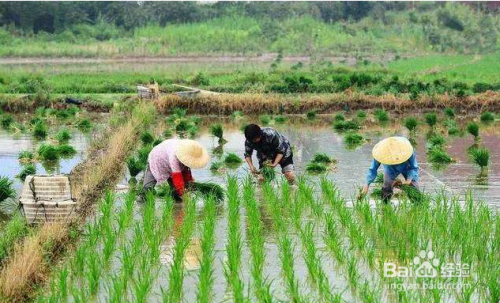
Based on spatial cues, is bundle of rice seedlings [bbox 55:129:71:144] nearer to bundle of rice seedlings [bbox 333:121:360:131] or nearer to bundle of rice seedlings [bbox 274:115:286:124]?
bundle of rice seedlings [bbox 274:115:286:124]

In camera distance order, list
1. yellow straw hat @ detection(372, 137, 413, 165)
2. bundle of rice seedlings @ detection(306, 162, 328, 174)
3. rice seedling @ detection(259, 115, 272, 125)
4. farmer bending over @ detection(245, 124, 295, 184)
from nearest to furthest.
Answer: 1. yellow straw hat @ detection(372, 137, 413, 165)
2. farmer bending over @ detection(245, 124, 295, 184)
3. bundle of rice seedlings @ detection(306, 162, 328, 174)
4. rice seedling @ detection(259, 115, 272, 125)

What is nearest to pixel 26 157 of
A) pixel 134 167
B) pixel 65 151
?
pixel 65 151

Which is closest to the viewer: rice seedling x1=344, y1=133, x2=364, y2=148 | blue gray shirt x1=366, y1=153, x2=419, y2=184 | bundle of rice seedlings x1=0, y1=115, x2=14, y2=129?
blue gray shirt x1=366, y1=153, x2=419, y2=184

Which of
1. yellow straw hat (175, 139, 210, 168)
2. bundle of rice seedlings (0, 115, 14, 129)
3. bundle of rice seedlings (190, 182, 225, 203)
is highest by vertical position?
yellow straw hat (175, 139, 210, 168)

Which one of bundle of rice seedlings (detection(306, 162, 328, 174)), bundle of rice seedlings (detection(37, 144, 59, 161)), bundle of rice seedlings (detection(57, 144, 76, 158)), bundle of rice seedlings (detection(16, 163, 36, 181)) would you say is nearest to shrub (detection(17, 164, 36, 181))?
bundle of rice seedlings (detection(16, 163, 36, 181))

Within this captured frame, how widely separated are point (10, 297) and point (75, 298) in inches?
20.0

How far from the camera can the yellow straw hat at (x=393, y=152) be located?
30.4 feet

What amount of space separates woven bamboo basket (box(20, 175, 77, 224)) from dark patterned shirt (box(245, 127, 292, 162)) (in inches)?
97.1

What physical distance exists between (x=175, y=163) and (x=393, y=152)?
89.4 inches

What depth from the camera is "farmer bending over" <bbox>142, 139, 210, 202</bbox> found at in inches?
386

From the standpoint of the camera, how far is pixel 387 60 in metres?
40.3

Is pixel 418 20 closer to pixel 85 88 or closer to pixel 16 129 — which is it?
pixel 85 88

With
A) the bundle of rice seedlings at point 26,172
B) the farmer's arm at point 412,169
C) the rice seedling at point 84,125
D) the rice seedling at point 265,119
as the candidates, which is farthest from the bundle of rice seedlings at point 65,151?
the farmer's arm at point 412,169

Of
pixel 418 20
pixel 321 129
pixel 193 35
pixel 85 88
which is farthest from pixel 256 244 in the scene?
pixel 418 20
